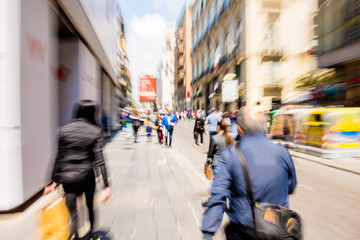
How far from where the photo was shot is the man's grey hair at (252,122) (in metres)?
1.60

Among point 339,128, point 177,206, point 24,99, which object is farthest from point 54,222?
point 339,128

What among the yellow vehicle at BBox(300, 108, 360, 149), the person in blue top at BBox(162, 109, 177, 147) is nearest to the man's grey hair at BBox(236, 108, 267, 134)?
the yellow vehicle at BBox(300, 108, 360, 149)

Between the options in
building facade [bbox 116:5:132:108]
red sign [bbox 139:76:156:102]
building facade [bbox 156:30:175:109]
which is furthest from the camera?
building facade [bbox 156:30:175:109]

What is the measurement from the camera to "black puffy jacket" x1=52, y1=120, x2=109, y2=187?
7.55 ft

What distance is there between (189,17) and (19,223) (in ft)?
173

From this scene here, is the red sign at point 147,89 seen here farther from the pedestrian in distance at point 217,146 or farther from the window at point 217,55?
the pedestrian in distance at point 217,146

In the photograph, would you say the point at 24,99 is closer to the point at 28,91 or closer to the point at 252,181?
the point at 28,91

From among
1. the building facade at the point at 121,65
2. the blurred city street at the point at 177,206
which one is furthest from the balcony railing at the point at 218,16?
the blurred city street at the point at 177,206

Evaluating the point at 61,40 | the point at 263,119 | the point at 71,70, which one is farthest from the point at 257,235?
the point at 61,40

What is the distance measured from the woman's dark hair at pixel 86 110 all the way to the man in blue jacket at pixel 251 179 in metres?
1.50

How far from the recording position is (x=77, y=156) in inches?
91.4

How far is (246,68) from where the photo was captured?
22297 millimetres

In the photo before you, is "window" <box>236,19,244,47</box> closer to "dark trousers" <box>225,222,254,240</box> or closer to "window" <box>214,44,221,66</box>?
"window" <box>214,44,221,66</box>

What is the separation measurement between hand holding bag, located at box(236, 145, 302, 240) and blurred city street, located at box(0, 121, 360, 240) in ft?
6.19
